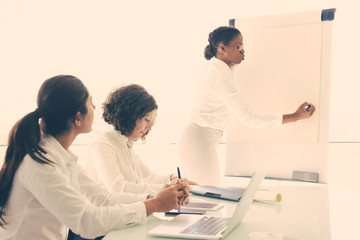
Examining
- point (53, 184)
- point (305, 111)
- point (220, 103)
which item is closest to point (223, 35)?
point (220, 103)

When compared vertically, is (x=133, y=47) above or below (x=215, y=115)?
above

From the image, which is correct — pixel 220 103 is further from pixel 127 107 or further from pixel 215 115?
pixel 127 107

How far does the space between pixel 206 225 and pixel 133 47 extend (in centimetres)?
253

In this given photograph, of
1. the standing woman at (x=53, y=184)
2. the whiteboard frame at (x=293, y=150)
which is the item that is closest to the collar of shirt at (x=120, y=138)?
the standing woman at (x=53, y=184)

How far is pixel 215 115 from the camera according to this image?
232 centimetres

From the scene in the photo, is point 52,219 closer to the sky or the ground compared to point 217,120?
closer to the ground

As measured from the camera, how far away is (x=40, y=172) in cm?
108

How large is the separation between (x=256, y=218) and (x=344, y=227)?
225cm

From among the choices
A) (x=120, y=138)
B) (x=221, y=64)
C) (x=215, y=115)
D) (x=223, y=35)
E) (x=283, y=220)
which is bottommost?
(x=283, y=220)

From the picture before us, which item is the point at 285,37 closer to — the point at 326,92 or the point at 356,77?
the point at 326,92

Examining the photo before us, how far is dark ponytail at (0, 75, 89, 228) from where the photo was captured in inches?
44.4

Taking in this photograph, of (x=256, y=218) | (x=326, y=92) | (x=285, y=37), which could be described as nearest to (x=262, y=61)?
(x=285, y=37)

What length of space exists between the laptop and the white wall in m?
2.05

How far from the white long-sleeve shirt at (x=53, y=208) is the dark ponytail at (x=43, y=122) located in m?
0.02
